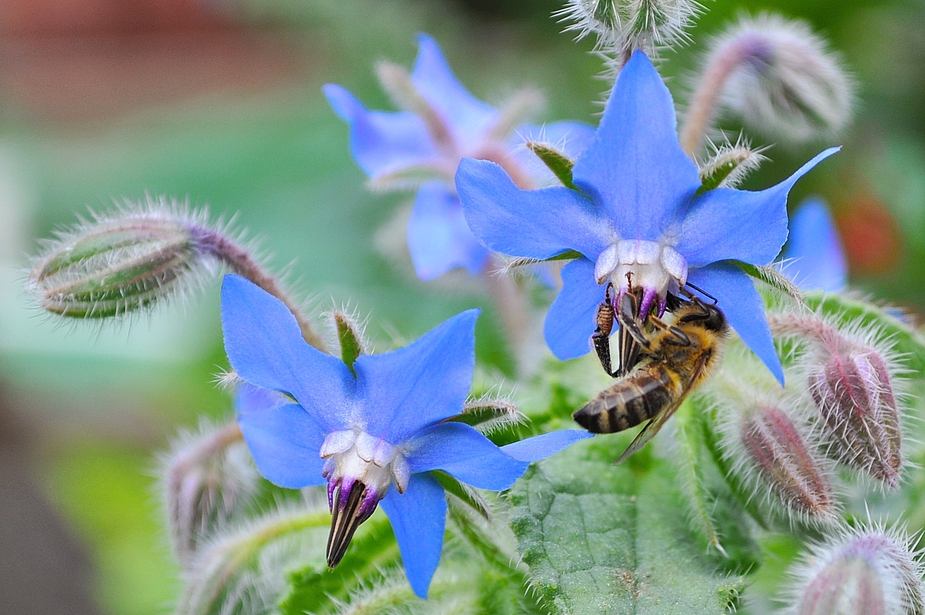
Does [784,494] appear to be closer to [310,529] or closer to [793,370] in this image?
[793,370]

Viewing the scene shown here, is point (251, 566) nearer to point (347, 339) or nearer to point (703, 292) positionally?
point (347, 339)

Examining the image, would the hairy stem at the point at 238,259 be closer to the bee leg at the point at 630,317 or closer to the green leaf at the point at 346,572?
the green leaf at the point at 346,572

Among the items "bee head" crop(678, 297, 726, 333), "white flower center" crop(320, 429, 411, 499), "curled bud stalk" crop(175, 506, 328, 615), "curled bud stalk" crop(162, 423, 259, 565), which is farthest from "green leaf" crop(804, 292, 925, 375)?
"curled bud stalk" crop(162, 423, 259, 565)

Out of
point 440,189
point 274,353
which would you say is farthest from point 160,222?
point 440,189

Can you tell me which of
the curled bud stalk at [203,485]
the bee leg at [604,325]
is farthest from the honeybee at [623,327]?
the curled bud stalk at [203,485]

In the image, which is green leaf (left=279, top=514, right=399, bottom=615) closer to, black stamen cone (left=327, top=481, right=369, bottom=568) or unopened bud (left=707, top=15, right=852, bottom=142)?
black stamen cone (left=327, top=481, right=369, bottom=568)

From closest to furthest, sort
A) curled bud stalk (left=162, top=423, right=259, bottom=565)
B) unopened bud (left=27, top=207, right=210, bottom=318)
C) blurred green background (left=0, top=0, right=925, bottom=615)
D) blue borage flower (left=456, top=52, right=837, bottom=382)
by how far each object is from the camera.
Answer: blue borage flower (left=456, top=52, right=837, bottom=382), unopened bud (left=27, top=207, right=210, bottom=318), curled bud stalk (left=162, top=423, right=259, bottom=565), blurred green background (left=0, top=0, right=925, bottom=615)

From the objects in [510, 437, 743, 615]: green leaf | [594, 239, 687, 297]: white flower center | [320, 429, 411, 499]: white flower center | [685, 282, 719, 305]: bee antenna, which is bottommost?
[510, 437, 743, 615]: green leaf

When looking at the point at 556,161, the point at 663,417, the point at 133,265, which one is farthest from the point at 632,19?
the point at 133,265
